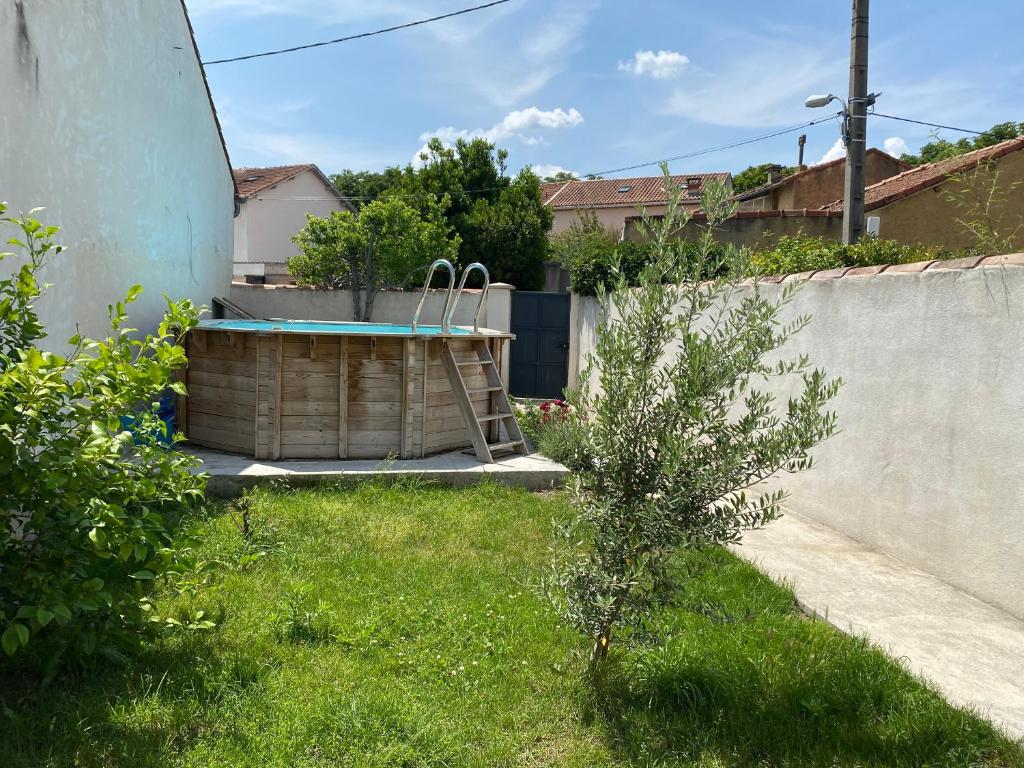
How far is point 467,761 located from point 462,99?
66.4ft

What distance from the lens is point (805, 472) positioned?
6422 mm

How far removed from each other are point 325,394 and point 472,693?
4.86m

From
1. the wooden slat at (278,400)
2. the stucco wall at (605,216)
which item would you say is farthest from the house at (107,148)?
the stucco wall at (605,216)

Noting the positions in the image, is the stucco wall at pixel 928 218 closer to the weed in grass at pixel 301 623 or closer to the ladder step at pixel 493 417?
the ladder step at pixel 493 417

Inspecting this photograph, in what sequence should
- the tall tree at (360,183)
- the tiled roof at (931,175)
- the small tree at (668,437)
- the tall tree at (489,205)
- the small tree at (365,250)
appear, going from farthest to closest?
the tall tree at (360,183) < the tall tree at (489,205) < the small tree at (365,250) < the tiled roof at (931,175) < the small tree at (668,437)

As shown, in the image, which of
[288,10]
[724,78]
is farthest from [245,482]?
[724,78]

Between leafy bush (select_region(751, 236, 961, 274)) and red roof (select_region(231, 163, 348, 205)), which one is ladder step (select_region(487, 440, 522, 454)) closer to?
leafy bush (select_region(751, 236, 961, 274))

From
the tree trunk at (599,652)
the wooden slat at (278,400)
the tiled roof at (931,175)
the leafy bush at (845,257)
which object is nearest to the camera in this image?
the tree trunk at (599,652)

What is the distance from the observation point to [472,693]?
3240 mm

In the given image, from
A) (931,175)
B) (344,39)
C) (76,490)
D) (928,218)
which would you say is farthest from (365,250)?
(76,490)

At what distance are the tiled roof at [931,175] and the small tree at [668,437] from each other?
8045 mm

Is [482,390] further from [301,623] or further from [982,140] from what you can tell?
[982,140]

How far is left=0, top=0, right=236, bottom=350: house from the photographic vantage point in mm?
4895

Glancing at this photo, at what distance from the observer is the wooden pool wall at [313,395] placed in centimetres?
737
